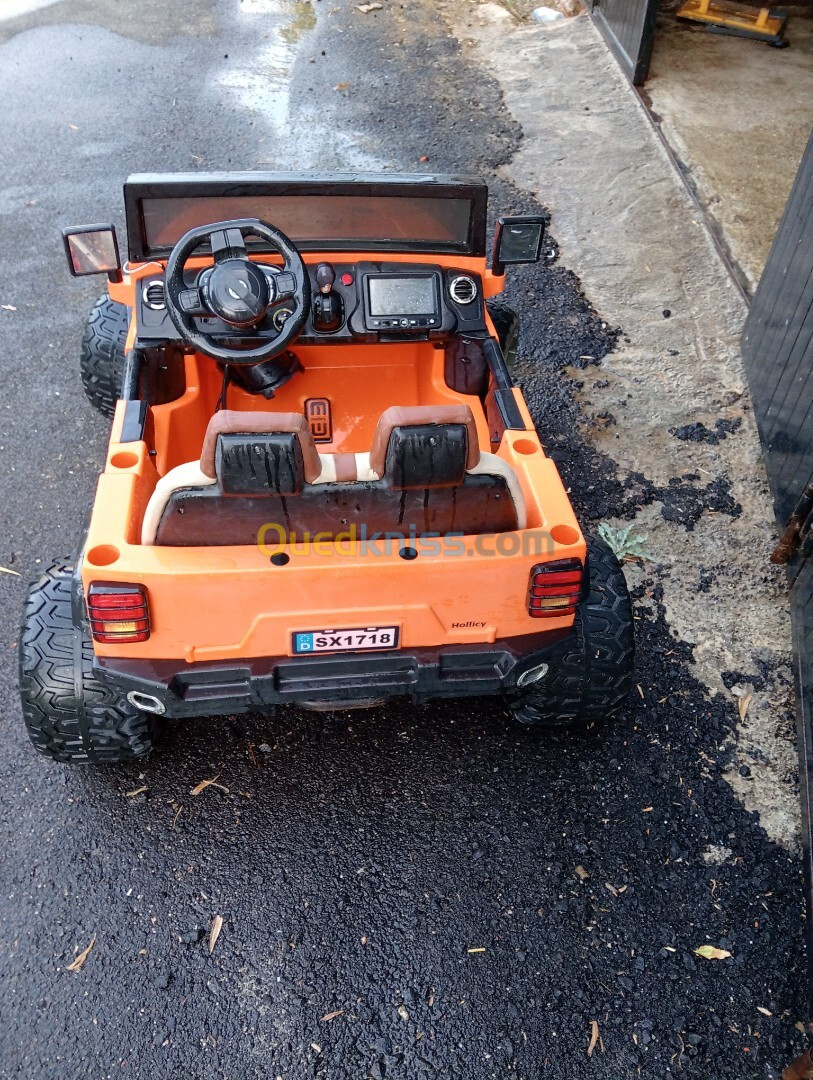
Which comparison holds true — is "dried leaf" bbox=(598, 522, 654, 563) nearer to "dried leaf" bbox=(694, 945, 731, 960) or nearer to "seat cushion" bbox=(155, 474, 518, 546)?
"seat cushion" bbox=(155, 474, 518, 546)

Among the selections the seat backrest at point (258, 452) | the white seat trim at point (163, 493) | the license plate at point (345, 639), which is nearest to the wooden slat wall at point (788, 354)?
the license plate at point (345, 639)

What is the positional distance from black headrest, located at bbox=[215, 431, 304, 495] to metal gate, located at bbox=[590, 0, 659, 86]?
283 inches

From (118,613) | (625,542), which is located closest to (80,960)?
(118,613)

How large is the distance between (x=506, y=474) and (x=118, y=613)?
1.21 metres

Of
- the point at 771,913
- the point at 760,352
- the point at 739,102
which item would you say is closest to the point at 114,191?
the point at 760,352

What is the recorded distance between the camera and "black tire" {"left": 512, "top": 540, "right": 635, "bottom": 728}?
2955mm

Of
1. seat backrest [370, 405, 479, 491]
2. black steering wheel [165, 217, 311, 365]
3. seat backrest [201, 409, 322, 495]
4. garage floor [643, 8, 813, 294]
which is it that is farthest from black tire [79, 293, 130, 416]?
garage floor [643, 8, 813, 294]

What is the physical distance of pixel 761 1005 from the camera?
8.55 ft

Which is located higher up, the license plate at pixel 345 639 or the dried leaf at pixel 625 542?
the license plate at pixel 345 639

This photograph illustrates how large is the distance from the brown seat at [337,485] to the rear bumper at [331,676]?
388 mm

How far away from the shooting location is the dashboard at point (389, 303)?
341 centimetres

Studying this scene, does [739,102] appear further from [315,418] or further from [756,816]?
[756,816]

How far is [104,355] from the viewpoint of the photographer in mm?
4328

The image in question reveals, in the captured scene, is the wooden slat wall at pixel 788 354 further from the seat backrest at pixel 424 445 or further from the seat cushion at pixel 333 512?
the seat backrest at pixel 424 445
